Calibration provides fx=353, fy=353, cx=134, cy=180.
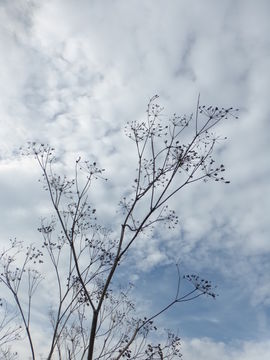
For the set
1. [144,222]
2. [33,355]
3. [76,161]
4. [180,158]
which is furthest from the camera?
[33,355]

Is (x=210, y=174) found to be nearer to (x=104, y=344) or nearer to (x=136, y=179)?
(x=136, y=179)

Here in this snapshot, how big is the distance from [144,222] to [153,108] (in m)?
3.69

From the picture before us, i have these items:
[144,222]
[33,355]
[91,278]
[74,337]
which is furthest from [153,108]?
[74,337]

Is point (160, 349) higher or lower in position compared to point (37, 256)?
lower

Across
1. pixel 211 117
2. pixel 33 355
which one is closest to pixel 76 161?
pixel 211 117

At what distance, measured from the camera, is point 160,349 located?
528 inches

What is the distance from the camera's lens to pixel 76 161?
11398mm

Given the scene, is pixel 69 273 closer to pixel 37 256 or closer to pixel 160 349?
pixel 37 256

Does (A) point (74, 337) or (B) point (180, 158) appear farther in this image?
(A) point (74, 337)

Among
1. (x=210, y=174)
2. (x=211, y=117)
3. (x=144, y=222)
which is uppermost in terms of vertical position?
(x=211, y=117)

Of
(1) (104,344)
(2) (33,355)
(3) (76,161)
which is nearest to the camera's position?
(3) (76,161)

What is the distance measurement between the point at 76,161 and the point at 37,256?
5.60 metres

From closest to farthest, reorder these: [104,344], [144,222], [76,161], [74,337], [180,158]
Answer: [144,222] → [180,158] → [76,161] → [104,344] → [74,337]

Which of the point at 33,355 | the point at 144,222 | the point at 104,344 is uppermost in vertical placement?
the point at 144,222
